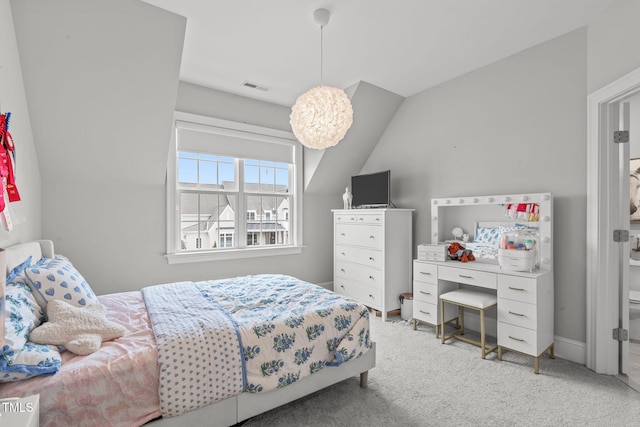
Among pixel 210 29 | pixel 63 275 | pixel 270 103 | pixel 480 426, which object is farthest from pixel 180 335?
pixel 270 103

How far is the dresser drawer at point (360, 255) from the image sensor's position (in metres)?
3.69

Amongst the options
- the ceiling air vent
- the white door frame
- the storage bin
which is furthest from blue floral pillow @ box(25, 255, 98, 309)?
the white door frame

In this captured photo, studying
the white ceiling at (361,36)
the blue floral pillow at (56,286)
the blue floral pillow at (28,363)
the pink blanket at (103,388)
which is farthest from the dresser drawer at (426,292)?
the blue floral pillow at (28,363)

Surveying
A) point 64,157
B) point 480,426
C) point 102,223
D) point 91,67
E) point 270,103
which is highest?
point 270,103

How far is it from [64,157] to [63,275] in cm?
160

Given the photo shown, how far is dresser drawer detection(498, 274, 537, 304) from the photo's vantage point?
8.09ft

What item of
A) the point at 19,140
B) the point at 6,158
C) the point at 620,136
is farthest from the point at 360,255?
the point at 19,140

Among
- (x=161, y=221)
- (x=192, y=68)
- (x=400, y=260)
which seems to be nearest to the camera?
(x=192, y=68)

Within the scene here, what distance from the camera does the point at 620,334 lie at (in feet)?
7.71

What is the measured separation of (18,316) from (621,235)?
383 cm

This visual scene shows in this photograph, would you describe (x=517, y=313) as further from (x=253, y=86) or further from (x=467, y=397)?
(x=253, y=86)

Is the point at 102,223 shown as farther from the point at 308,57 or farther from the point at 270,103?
the point at 308,57

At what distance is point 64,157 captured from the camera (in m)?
2.89

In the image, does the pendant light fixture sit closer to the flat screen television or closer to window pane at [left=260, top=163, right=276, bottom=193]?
the flat screen television
